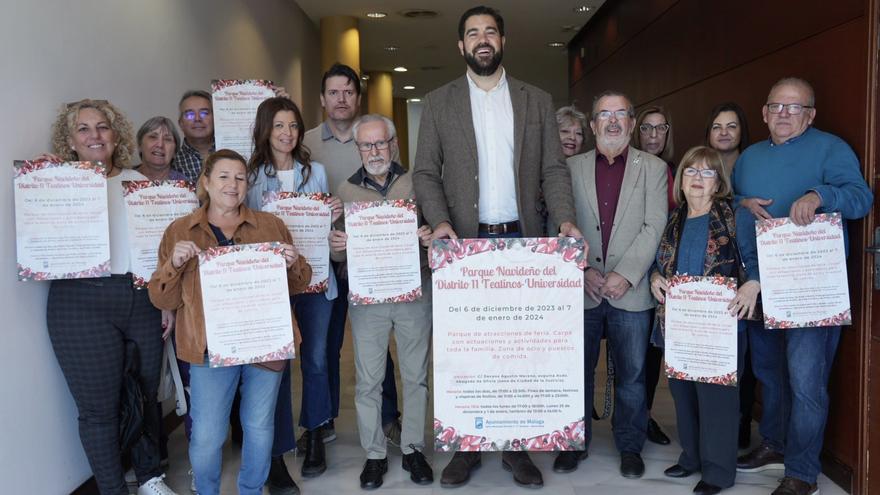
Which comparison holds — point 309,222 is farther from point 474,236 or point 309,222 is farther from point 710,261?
point 710,261

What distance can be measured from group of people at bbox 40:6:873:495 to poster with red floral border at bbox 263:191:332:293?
0.27 feet

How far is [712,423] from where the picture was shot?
2889mm

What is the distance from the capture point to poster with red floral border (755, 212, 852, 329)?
2662 millimetres

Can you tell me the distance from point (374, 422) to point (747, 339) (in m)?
1.67

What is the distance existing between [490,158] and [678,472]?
161 cm

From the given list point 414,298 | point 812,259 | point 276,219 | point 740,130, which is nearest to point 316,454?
point 414,298

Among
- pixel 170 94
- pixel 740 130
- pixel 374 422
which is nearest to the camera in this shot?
pixel 374 422

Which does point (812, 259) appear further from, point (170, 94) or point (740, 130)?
point (170, 94)

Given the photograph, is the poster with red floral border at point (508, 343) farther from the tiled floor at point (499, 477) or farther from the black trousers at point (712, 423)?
the black trousers at point (712, 423)

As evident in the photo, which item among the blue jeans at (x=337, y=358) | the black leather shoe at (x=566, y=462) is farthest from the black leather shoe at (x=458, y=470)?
the blue jeans at (x=337, y=358)

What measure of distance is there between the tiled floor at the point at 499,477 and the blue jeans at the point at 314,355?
0.27 metres

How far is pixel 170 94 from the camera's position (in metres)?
4.09

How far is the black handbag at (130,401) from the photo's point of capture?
279 centimetres

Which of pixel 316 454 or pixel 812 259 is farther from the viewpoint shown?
pixel 316 454
